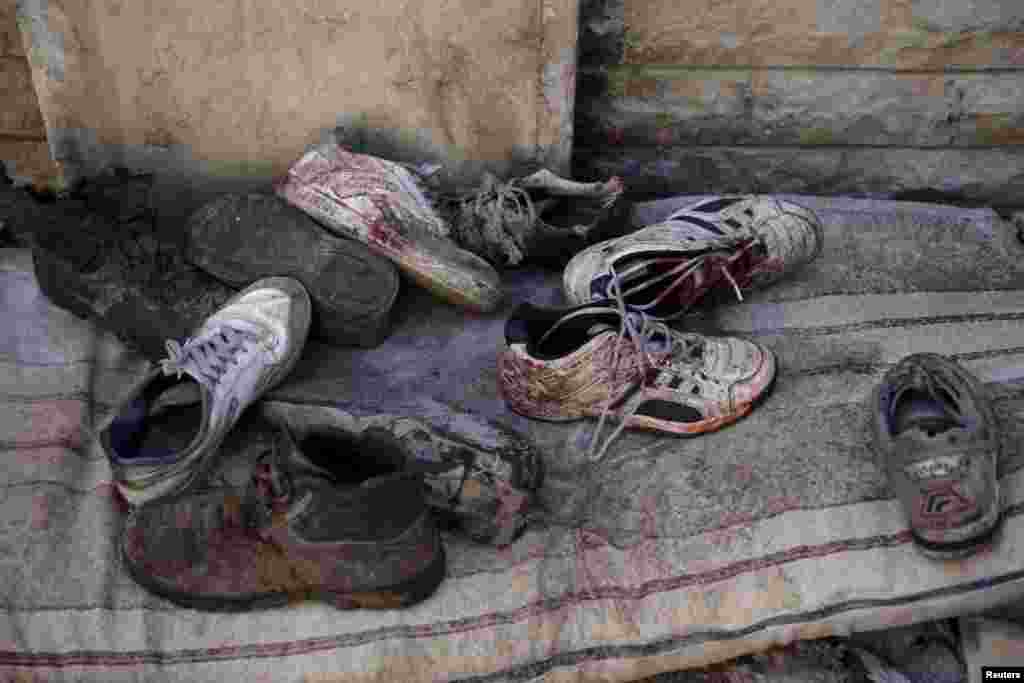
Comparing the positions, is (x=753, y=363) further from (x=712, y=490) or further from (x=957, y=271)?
(x=957, y=271)

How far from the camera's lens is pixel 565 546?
5.74 feet

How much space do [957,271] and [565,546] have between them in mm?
1205

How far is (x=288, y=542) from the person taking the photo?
1.57 m

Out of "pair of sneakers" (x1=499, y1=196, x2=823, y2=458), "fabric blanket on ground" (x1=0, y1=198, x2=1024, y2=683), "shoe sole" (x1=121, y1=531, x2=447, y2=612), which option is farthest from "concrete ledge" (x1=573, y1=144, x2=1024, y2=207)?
"shoe sole" (x1=121, y1=531, x2=447, y2=612)

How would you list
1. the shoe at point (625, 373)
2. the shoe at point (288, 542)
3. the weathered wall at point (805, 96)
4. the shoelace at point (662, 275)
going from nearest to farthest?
the shoe at point (288, 542), the shoe at point (625, 373), the shoelace at point (662, 275), the weathered wall at point (805, 96)

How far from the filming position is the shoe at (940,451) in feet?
5.22

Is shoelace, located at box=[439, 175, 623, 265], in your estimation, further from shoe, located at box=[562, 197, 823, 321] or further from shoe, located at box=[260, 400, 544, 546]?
shoe, located at box=[260, 400, 544, 546]

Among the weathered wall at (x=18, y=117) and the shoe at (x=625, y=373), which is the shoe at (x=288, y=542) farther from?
the weathered wall at (x=18, y=117)

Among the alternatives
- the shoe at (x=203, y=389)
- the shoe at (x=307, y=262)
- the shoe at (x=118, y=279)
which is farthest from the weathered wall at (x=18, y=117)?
the shoe at (x=203, y=389)

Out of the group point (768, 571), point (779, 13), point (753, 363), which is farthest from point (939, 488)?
point (779, 13)

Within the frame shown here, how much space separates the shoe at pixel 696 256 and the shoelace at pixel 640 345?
6cm

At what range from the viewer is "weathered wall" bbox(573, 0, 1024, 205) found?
2.37 meters

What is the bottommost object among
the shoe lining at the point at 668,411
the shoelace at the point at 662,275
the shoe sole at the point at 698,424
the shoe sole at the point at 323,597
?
the shoe sole at the point at 323,597

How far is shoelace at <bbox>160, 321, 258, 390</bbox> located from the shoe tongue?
1.3 inches
